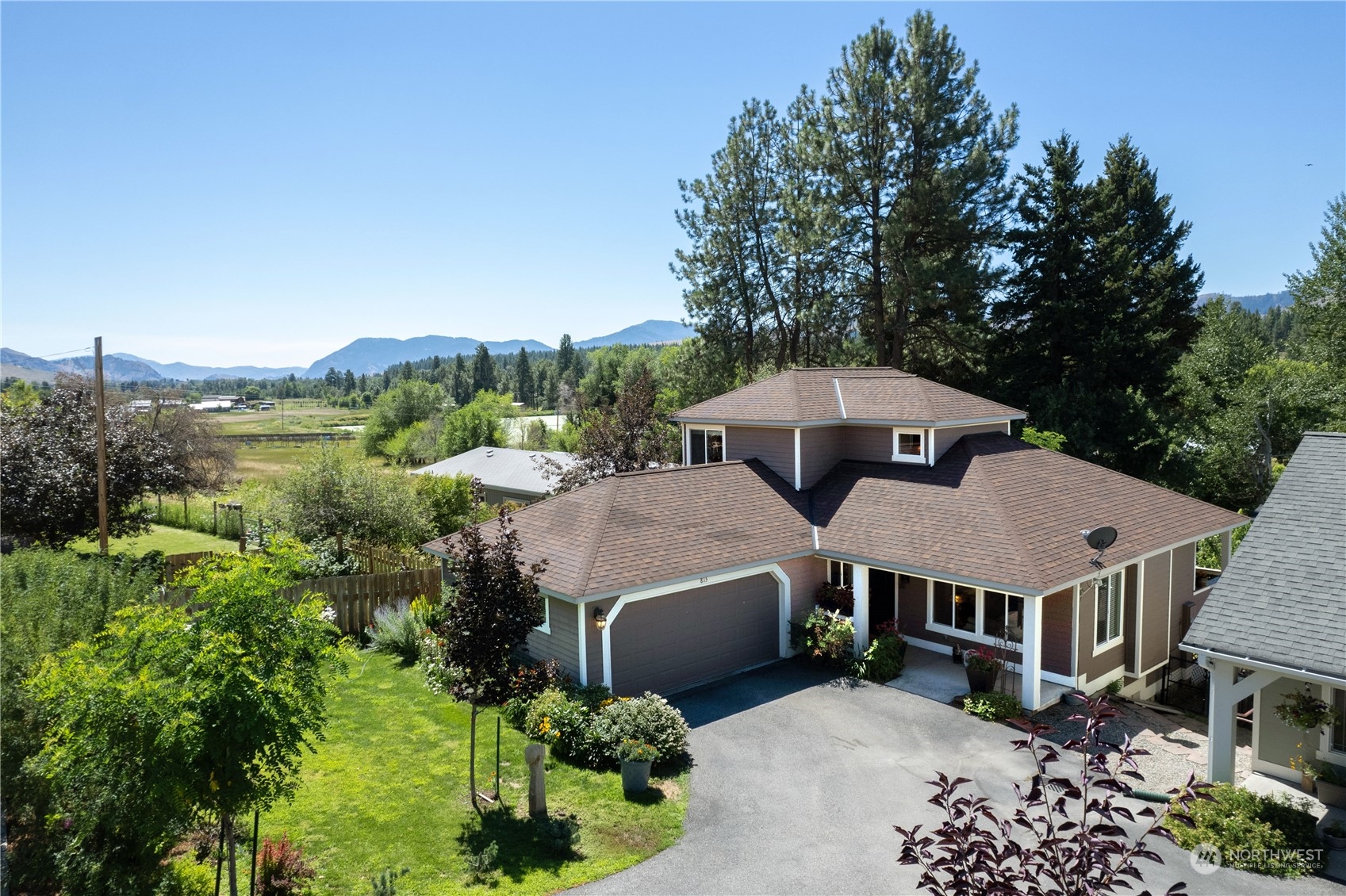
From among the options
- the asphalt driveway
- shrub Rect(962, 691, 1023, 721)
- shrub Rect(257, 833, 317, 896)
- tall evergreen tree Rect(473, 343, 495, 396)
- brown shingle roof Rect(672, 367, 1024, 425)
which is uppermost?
tall evergreen tree Rect(473, 343, 495, 396)

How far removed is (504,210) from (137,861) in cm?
1903

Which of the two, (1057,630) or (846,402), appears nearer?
(1057,630)

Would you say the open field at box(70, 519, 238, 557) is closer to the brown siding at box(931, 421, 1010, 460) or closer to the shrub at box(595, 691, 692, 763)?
the shrub at box(595, 691, 692, 763)

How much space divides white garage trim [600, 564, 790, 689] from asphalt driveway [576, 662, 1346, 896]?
1.22m

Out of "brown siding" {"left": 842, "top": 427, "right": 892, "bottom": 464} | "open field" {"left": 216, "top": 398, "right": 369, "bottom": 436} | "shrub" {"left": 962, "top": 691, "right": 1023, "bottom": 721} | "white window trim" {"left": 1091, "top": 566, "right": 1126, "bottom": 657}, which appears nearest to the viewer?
"shrub" {"left": 962, "top": 691, "right": 1023, "bottom": 721}

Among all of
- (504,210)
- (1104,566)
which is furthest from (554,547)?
(504,210)

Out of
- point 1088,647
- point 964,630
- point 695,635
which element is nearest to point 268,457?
point 695,635

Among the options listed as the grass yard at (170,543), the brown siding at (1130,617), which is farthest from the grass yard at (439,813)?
the grass yard at (170,543)

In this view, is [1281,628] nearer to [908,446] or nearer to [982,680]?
[982,680]

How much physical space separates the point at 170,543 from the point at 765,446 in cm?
2310

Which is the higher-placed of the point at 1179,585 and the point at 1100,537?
the point at 1100,537

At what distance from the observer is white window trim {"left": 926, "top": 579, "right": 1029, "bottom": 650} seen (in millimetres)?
14819

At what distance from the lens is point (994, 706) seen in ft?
42.0

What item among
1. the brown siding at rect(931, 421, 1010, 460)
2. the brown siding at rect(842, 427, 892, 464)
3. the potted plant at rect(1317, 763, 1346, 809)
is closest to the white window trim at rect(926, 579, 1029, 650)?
the brown siding at rect(931, 421, 1010, 460)
